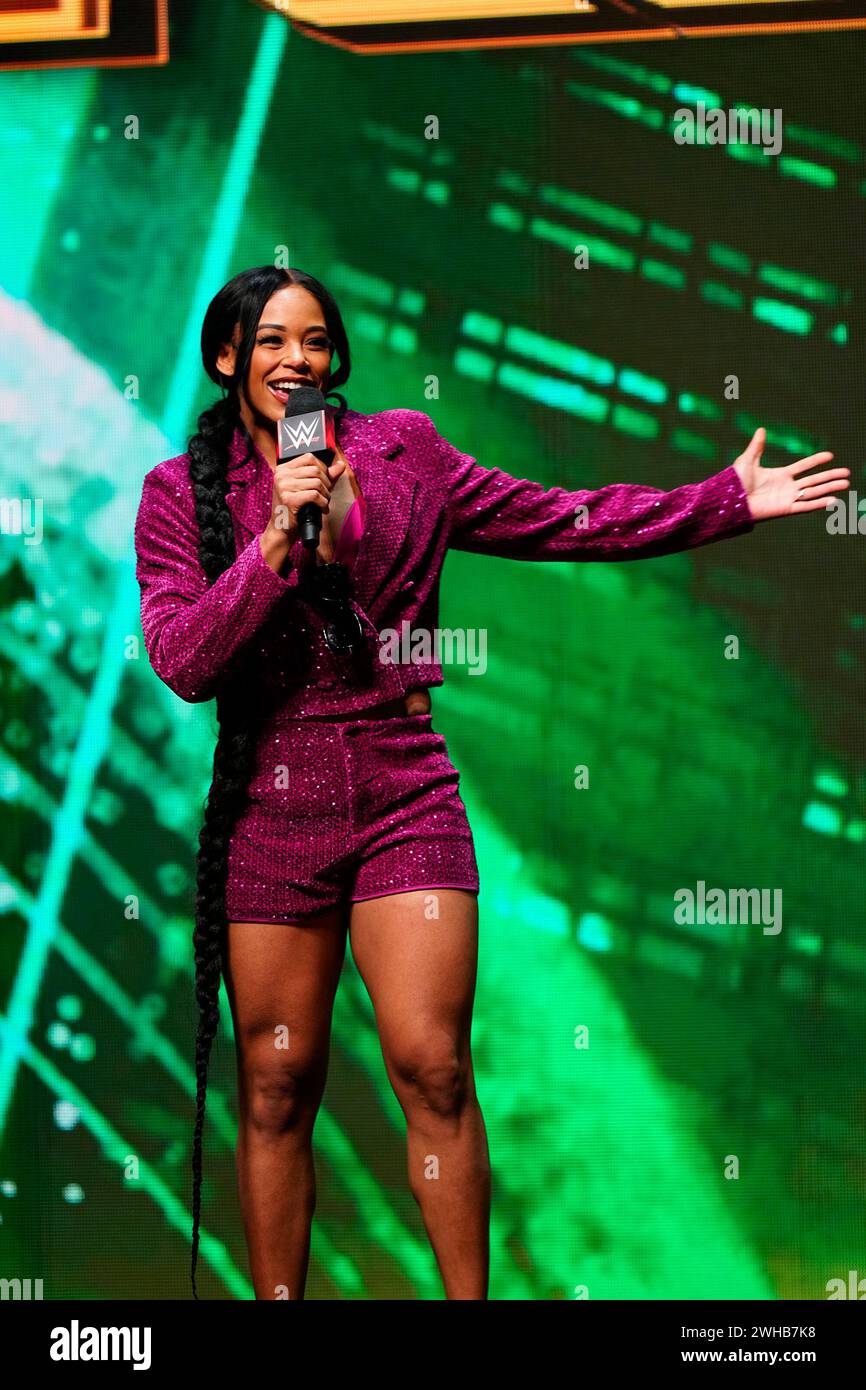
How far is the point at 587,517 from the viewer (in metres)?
2.45

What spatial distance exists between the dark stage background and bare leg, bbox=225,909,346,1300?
111 centimetres

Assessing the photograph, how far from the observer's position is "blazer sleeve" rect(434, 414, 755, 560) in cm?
244

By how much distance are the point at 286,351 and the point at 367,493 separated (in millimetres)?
224

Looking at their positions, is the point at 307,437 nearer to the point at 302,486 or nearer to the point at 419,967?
the point at 302,486

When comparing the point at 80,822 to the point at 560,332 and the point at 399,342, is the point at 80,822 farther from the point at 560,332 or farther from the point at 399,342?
the point at 560,332

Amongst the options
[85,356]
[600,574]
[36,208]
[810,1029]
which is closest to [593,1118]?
[810,1029]

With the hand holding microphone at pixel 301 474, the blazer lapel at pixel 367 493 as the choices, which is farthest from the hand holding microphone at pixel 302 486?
the blazer lapel at pixel 367 493

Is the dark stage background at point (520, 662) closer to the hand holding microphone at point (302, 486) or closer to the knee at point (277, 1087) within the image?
the knee at point (277, 1087)

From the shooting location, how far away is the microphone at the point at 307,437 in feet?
6.85

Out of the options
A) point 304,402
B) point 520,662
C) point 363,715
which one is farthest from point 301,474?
point 520,662

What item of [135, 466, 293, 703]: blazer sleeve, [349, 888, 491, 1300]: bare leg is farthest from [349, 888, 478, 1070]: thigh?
[135, 466, 293, 703]: blazer sleeve

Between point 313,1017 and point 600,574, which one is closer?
point 313,1017

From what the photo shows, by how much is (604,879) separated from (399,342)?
1.16 metres

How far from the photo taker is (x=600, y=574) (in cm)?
343
